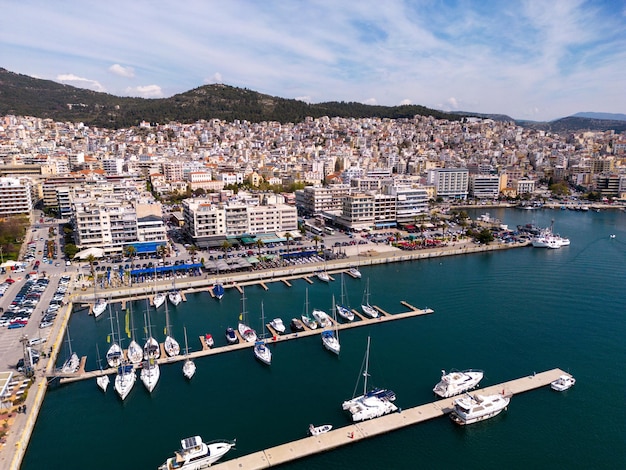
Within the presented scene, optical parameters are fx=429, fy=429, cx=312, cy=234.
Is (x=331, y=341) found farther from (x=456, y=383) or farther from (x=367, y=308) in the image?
(x=456, y=383)

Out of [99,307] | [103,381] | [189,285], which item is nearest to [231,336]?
[103,381]

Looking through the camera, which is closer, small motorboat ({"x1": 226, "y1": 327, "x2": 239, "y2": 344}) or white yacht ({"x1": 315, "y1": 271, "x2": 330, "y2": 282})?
small motorboat ({"x1": 226, "y1": 327, "x2": 239, "y2": 344})

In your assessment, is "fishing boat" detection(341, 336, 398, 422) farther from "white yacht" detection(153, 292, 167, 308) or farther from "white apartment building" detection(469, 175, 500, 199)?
"white apartment building" detection(469, 175, 500, 199)

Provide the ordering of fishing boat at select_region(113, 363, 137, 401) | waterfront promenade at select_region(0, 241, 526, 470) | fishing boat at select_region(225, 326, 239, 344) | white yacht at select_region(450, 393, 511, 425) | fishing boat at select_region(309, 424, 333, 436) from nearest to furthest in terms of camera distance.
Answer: waterfront promenade at select_region(0, 241, 526, 470)
fishing boat at select_region(309, 424, 333, 436)
white yacht at select_region(450, 393, 511, 425)
fishing boat at select_region(113, 363, 137, 401)
fishing boat at select_region(225, 326, 239, 344)

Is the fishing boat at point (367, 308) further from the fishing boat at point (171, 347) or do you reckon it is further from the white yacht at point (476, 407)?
the fishing boat at point (171, 347)

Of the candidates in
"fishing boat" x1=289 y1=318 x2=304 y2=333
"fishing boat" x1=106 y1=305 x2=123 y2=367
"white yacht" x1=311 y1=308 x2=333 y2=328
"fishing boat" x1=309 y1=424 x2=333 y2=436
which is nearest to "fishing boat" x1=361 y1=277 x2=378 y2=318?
"white yacht" x1=311 y1=308 x2=333 y2=328

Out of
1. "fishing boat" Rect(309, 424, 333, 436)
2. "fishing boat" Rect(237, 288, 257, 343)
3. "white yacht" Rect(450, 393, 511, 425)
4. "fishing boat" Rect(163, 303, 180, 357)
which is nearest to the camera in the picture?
"fishing boat" Rect(309, 424, 333, 436)

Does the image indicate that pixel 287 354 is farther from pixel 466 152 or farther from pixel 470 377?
pixel 466 152
